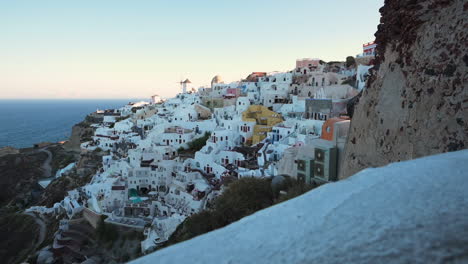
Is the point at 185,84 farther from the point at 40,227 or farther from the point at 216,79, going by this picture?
the point at 40,227

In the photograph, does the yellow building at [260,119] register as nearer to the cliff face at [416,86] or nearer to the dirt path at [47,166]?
the cliff face at [416,86]

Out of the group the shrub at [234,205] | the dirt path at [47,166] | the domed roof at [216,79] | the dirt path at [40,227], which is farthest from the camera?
the domed roof at [216,79]

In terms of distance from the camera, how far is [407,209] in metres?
1.77

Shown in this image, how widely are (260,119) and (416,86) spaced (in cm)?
2814

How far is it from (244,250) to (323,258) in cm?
48

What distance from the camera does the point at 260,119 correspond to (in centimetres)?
3338

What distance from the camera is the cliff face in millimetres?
4496

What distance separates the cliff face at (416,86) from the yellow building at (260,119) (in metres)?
23.4

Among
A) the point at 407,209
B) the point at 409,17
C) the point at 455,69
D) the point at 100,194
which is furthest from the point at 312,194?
the point at 100,194

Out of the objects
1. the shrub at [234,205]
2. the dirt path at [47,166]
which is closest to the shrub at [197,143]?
the shrub at [234,205]

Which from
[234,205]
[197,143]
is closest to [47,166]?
[197,143]

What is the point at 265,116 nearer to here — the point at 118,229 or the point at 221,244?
the point at 118,229

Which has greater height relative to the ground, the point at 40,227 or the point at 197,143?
the point at 197,143

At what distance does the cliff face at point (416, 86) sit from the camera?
450 cm
